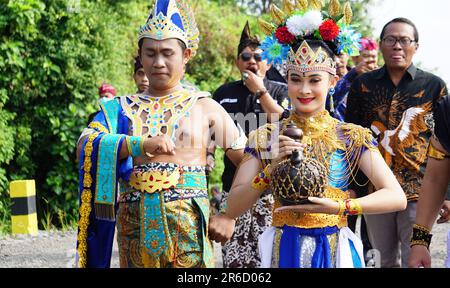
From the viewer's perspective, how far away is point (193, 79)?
49.3ft

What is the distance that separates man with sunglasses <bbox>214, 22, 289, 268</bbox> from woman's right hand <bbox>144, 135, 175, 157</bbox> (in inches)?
83.3

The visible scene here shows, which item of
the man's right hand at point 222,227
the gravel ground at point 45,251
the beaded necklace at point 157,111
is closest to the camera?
the man's right hand at point 222,227

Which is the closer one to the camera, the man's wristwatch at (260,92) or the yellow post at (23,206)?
the man's wristwatch at (260,92)

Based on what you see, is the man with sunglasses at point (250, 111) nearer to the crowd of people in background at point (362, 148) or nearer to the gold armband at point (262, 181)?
the crowd of people in background at point (362, 148)

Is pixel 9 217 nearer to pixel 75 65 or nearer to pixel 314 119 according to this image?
pixel 75 65

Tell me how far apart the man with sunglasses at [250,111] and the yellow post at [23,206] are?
315 cm

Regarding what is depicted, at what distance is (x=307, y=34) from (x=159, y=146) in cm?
101

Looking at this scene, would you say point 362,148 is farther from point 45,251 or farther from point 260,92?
point 45,251

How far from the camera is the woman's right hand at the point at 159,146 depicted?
440 centimetres

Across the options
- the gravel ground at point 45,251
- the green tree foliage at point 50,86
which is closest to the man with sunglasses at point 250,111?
the gravel ground at point 45,251

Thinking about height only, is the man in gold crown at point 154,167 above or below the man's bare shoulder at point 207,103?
below

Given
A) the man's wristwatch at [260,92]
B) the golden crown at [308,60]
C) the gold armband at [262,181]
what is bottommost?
the gold armband at [262,181]

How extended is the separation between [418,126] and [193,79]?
896 centimetres
